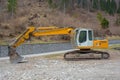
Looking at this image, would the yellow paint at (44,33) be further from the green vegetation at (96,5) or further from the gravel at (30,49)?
the green vegetation at (96,5)

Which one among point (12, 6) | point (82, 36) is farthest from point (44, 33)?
point (12, 6)

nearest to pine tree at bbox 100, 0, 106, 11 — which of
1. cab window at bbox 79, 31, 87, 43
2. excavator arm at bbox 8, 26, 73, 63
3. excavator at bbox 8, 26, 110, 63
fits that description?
excavator at bbox 8, 26, 110, 63

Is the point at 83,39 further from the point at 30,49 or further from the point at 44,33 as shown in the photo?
the point at 30,49

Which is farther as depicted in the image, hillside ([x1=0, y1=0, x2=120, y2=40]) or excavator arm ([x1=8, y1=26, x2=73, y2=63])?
hillside ([x1=0, y1=0, x2=120, y2=40])

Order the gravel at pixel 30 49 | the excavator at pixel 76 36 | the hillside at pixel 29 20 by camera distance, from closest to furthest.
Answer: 1. the excavator at pixel 76 36
2. the gravel at pixel 30 49
3. the hillside at pixel 29 20

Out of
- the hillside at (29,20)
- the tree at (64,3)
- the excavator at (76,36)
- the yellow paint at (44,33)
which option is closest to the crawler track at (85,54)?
the excavator at (76,36)

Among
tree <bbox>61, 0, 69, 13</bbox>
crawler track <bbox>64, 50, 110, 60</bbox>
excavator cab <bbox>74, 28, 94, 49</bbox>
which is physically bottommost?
crawler track <bbox>64, 50, 110, 60</bbox>

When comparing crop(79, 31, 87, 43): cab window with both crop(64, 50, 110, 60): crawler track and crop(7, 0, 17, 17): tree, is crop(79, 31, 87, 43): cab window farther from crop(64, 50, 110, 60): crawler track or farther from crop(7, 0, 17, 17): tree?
crop(7, 0, 17, 17): tree

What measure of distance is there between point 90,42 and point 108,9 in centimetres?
10529

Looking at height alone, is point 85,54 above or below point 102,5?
below

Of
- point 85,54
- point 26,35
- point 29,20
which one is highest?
point 26,35

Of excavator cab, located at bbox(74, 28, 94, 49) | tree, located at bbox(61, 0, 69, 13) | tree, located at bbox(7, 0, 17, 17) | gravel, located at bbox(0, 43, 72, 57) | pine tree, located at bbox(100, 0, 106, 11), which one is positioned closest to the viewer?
excavator cab, located at bbox(74, 28, 94, 49)

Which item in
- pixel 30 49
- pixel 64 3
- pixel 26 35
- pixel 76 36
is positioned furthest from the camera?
pixel 64 3

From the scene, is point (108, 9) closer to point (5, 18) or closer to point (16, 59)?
point (5, 18)
